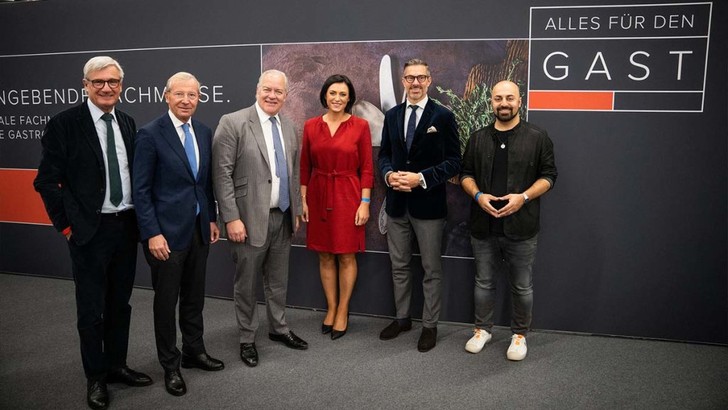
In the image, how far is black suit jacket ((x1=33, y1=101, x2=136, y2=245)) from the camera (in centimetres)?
281

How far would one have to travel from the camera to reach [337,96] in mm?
3744

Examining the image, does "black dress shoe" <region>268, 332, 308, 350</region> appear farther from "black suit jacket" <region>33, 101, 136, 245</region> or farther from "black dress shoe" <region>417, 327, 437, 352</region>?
"black suit jacket" <region>33, 101, 136, 245</region>

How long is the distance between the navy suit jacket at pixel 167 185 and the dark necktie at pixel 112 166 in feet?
0.29

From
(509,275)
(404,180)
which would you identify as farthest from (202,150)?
(509,275)

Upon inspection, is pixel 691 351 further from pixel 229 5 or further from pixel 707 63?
pixel 229 5

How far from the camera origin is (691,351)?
3.83 m

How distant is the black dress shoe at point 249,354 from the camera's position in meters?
3.54

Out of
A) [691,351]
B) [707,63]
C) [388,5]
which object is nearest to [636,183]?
[707,63]

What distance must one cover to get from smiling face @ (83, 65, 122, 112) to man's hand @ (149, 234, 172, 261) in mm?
720

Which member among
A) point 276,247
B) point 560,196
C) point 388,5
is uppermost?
point 388,5

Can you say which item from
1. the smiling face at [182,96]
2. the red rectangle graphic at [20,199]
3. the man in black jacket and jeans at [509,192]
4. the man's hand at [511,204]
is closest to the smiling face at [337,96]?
the man in black jacket and jeans at [509,192]

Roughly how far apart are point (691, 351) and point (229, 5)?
430 centimetres

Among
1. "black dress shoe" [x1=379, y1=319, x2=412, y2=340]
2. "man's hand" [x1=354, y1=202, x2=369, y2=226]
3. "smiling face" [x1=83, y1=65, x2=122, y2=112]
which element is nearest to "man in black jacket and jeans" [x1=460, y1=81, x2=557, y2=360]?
"black dress shoe" [x1=379, y1=319, x2=412, y2=340]

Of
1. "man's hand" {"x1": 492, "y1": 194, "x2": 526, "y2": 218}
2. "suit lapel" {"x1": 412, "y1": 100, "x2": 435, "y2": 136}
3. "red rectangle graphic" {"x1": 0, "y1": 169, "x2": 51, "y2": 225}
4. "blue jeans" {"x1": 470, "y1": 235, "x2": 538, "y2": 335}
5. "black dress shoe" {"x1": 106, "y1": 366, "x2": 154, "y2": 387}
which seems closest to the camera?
"black dress shoe" {"x1": 106, "y1": 366, "x2": 154, "y2": 387}
